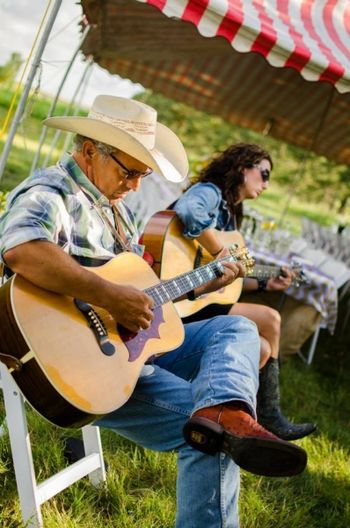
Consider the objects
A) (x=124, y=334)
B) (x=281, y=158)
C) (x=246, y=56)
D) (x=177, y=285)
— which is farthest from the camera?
(x=281, y=158)

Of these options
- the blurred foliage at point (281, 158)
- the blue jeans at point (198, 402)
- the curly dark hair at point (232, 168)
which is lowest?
the blurred foliage at point (281, 158)

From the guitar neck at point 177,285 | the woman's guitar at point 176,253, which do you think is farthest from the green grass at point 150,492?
the woman's guitar at point 176,253

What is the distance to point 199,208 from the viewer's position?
137 inches

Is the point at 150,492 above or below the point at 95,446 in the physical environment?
below

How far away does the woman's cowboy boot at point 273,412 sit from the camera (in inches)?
126

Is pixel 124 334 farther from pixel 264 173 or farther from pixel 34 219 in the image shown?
pixel 264 173

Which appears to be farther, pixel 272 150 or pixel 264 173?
pixel 272 150

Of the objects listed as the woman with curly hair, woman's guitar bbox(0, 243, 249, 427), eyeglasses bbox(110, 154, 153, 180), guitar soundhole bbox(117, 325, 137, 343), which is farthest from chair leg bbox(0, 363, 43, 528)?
the woman with curly hair

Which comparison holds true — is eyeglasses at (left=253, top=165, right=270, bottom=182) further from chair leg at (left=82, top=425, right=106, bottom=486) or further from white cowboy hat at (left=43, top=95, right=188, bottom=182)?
chair leg at (left=82, top=425, right=106, bottom=486)

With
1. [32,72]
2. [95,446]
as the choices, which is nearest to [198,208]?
[32,72]

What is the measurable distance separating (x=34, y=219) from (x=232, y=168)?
2137 millimetres

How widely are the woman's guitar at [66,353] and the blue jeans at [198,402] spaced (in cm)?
16

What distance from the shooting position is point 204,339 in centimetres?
225

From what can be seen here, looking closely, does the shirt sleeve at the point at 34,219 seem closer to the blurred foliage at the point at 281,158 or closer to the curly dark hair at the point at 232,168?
the curly dark hair at the point at 232,168
